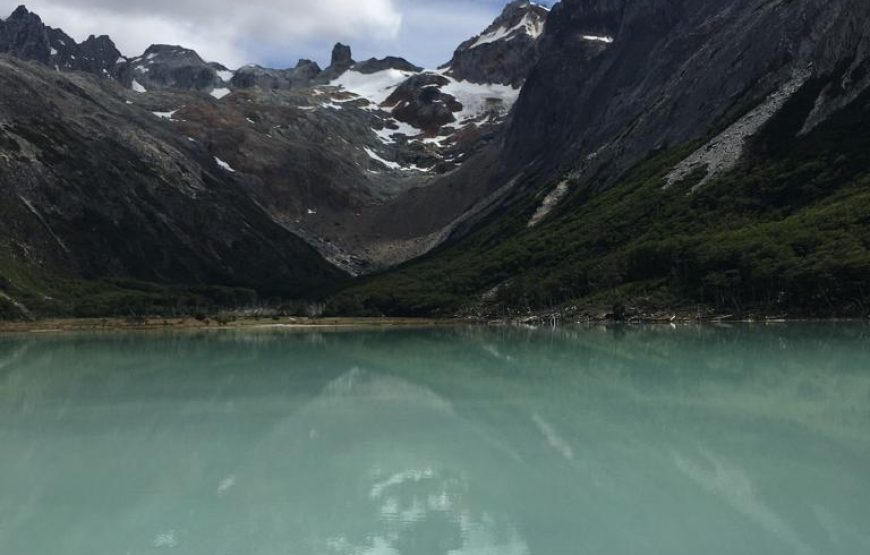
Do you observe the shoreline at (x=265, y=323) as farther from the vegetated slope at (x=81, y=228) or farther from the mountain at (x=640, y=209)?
the vegetated slope at (x=81, y=228)

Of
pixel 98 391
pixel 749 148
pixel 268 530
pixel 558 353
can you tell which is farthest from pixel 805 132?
pixel 268 530

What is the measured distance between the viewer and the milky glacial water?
1741cm

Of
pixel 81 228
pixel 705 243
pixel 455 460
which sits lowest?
pixel 455 460

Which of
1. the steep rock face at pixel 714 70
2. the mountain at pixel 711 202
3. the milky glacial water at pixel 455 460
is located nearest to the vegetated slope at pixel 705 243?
the mountain at pixel 711 202

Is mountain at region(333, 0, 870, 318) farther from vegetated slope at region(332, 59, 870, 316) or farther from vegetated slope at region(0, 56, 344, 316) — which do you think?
vegetated slope at region(0, 56, 344, 316)

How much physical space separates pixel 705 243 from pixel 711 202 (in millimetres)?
16836

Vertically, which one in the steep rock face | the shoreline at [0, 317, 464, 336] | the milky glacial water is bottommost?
the milky glacial water

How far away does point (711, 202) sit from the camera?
117250 mm

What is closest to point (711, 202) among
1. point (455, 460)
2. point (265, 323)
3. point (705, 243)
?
point (705, 243)

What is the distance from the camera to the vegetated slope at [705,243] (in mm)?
87500

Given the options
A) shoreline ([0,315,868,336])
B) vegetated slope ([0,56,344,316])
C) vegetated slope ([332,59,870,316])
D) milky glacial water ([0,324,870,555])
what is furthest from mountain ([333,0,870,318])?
vegetated slope ([0,56,344,316])

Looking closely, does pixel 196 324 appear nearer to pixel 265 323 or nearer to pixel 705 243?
pixel 265 323

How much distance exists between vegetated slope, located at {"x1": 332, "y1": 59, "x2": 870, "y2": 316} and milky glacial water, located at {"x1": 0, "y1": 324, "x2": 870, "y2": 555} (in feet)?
125

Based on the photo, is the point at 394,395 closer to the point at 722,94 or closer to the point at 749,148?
the point at 749,148
